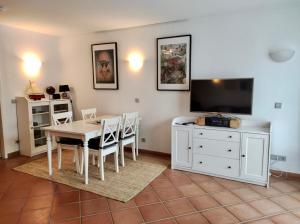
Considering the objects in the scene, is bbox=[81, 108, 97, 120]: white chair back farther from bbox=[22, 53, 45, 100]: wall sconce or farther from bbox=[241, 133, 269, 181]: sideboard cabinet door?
bbox=[241, 133, 269, 181]: sideboard cabinet door

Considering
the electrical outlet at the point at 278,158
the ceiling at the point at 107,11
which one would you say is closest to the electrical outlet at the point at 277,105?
the electrical outlet at the point at 278,158

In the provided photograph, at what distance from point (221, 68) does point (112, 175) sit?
249cm

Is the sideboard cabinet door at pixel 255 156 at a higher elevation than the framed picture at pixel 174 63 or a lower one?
lower

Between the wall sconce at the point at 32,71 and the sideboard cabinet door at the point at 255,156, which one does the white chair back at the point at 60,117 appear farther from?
the sideboard cabinet door at the point at 255,156

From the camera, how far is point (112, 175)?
348 cm

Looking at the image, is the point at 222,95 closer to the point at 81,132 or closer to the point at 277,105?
the point at 277,105

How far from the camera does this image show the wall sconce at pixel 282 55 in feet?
10.2

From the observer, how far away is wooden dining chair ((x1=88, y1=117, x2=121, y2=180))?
3225mm

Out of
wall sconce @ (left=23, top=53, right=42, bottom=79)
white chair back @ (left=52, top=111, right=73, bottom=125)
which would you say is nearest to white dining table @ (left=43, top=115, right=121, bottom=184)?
white chair back @ (left=52, top=111, right=73, bottom=125)

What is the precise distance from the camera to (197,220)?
2.35 m

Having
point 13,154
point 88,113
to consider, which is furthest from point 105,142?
point 13,154

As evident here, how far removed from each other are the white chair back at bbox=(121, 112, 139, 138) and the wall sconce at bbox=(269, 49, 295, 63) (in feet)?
7.76

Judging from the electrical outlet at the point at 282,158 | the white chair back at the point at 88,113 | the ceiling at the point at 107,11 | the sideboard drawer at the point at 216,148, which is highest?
the ceiling at the point at 107,11

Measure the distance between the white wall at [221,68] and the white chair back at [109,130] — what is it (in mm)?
1081
